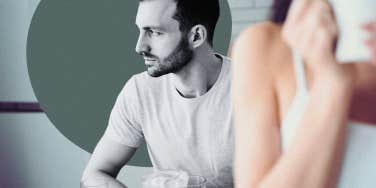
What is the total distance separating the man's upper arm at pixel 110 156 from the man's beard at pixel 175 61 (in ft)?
0.51

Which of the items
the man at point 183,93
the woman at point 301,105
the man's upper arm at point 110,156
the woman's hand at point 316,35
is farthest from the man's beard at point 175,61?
the woman's hand at point 316,35

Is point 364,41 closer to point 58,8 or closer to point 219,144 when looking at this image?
point 219,144

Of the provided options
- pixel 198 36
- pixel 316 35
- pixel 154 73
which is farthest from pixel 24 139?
pixel 316 35

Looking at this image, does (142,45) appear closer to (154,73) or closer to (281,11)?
(154,73)

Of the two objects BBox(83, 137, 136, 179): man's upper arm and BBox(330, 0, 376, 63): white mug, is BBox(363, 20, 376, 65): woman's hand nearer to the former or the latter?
BBox(330, 0, 376, 63): white mug

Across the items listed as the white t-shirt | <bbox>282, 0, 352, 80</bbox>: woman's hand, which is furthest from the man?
<bbox>282, 0, 352, 80</bbox>: woman's hand

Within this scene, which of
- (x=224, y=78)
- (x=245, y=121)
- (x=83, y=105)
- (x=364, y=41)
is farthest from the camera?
(x=83, y=105)

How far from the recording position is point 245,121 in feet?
1.96

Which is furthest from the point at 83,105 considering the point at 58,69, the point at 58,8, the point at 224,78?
the point at 224,78

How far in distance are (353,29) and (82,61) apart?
0.64 m

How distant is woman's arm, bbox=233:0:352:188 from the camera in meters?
0.52

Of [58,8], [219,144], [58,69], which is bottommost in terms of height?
[219,144]

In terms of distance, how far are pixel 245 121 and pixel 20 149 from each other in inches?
25.8

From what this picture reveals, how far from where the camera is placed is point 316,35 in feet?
1.64
